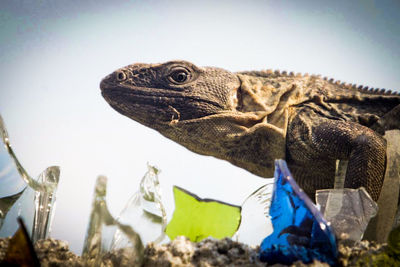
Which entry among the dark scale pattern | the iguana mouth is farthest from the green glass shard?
the iguana mouth

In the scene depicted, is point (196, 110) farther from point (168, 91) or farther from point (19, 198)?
point (19, 198)

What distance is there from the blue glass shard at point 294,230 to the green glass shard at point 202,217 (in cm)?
23

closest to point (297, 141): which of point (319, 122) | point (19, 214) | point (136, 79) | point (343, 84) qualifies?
point (319, 122)

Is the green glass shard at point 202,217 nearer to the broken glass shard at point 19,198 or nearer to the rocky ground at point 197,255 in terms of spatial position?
the rocky ground at point 197,255

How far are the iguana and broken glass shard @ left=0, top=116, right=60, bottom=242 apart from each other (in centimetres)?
89

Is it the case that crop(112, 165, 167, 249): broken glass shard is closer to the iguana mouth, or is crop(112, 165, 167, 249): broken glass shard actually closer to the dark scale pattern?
the iguana mouth

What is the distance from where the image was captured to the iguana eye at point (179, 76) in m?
2.09

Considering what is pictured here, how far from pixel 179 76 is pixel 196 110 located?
28 centimetres

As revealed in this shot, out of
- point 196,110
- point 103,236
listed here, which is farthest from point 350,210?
point 196,110

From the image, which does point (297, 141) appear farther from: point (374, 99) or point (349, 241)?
point (349, 241)

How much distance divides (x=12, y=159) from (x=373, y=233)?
175cm

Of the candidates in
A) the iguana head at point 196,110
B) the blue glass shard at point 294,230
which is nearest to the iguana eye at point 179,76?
the iguana head at point 196,110

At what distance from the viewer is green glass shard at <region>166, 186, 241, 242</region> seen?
48.6 inches

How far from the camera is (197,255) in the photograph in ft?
3.23
